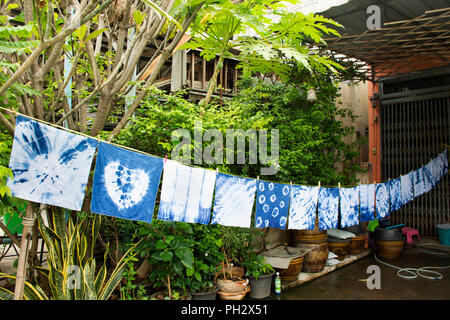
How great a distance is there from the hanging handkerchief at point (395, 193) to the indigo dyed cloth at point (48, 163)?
905 centimetres

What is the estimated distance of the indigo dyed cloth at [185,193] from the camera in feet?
16.3

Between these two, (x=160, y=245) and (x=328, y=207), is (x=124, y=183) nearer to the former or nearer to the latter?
(x=160, y=245)

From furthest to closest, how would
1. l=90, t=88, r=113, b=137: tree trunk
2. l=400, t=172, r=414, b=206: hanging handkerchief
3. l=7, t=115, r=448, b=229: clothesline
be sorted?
l=400, t=172, r=414, b=206: hanging handkerchief, l=90, t=88, r=113, b=137: tree trunk, l=7, t=115, r=448, b=229: clothesline

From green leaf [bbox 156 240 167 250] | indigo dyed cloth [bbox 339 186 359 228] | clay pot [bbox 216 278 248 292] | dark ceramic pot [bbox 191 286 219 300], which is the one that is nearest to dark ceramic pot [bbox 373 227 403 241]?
indigo dyed cloth [bbox 339 186 359 228]

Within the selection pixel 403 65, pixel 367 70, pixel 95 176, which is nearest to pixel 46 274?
pixel 95 176

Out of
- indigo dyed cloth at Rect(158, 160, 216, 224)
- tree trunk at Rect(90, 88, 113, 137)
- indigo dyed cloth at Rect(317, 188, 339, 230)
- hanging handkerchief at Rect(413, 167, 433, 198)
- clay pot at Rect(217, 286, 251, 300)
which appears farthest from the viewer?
hanging handkerchief at Rect(413, 167, 433, 198)

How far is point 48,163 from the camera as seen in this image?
12.6 feet

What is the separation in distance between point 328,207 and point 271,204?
1.94 metres

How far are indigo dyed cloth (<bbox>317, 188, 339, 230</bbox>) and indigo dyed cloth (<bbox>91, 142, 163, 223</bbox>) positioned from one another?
4264mm

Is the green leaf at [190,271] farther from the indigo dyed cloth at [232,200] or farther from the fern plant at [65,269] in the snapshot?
the fern plant at [65,269]

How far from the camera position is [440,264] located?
9.49 metres

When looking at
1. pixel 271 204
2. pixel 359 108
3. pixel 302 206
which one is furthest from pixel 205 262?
pixel 359 108

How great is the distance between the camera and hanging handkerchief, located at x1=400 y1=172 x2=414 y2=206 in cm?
1043

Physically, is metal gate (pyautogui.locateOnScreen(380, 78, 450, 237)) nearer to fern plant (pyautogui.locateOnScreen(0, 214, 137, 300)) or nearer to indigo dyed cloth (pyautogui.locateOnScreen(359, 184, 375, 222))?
indigo dyed cloth (pyautogui.locateOnScreen(359, 184, 375, 222))
